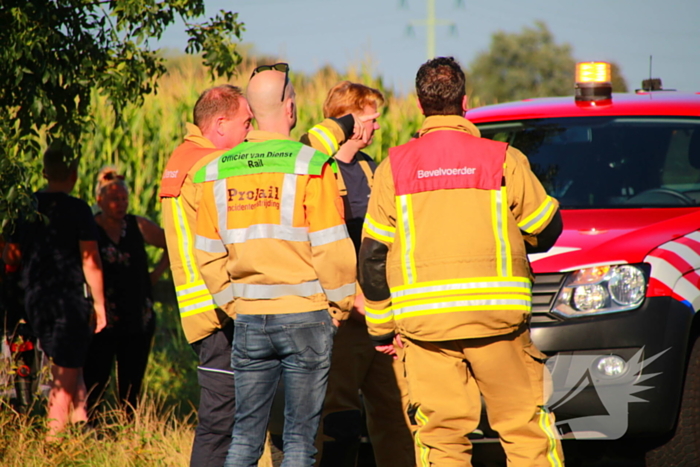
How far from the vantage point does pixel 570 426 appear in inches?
151

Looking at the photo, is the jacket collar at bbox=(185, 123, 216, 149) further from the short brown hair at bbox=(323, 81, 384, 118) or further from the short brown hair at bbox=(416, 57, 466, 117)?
the short brown hair at bbox=(416, 57, 466, 117)

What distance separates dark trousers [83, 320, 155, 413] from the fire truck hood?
2964 mm

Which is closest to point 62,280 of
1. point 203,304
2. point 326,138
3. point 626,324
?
point 203,304

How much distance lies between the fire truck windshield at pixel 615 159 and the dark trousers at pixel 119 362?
289 centimetres

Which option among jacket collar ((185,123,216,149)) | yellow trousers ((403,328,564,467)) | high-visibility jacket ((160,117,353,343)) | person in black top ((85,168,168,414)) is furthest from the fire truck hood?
person in black top ((85,168,168,414))

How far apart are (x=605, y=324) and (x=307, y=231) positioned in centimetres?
149

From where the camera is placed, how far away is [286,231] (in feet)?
10.7

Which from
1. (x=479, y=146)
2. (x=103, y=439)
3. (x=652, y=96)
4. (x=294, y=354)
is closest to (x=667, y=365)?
(x=479, y=146)

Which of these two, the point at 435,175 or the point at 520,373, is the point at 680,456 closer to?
the point at 520,373

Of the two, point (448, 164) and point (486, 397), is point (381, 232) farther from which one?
point (486, 397)

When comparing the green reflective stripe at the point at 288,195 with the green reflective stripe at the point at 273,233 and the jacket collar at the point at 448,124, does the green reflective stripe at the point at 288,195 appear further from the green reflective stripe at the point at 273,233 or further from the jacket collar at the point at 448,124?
the jacket collar at the point at 448,124

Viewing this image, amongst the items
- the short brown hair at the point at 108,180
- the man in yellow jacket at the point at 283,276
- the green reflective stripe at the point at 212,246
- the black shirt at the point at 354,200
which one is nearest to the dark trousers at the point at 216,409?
the man in yellow jacket at the point at 283,276

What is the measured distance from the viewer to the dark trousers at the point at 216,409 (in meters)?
3.62

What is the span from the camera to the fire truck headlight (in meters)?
3.86
